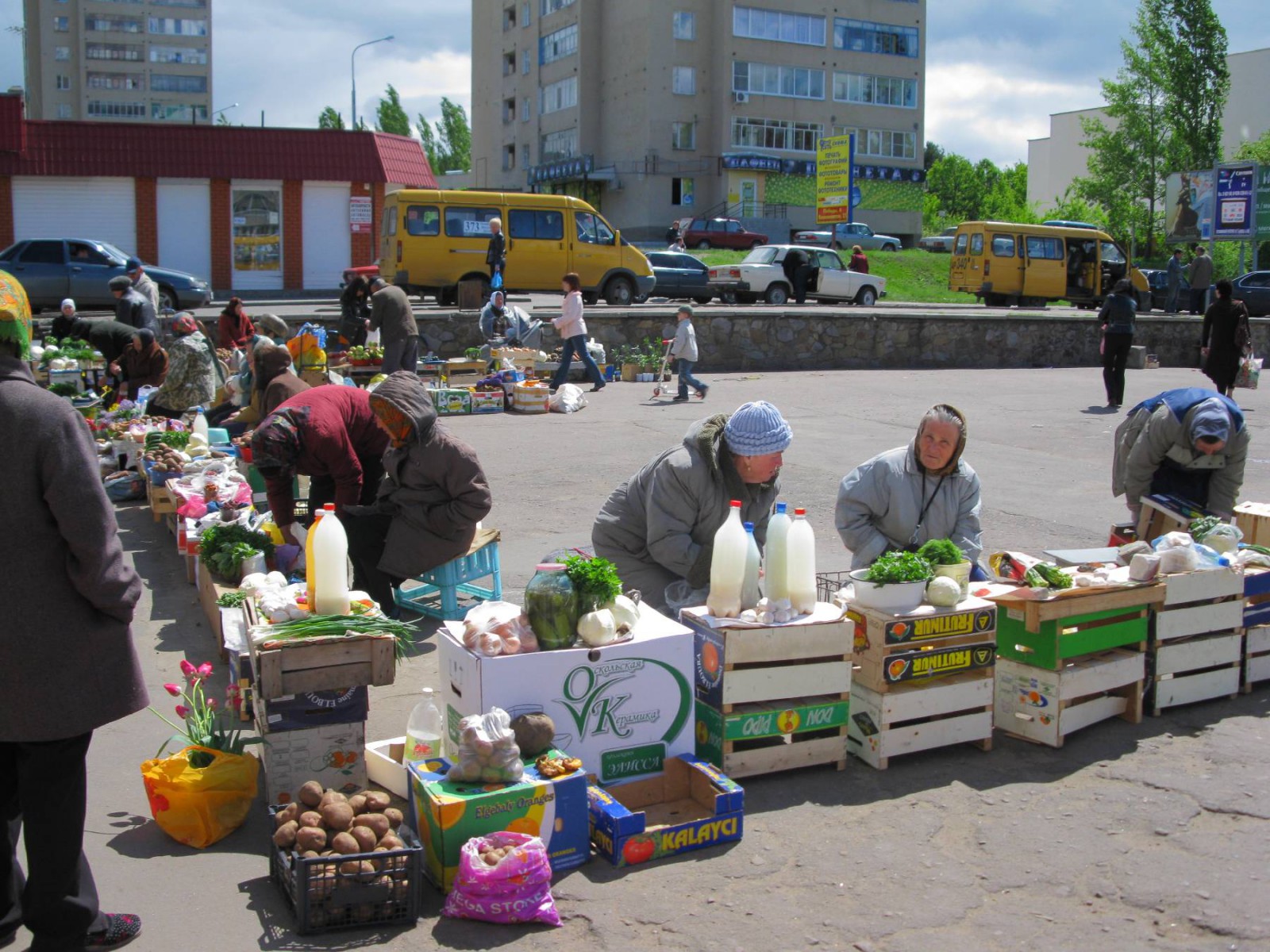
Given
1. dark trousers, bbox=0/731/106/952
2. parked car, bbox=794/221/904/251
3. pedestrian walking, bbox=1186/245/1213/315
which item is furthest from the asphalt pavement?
parked car, bbox=794/221/904/251

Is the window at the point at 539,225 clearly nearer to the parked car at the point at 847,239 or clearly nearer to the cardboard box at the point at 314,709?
the cardboard box at the point at 314,709

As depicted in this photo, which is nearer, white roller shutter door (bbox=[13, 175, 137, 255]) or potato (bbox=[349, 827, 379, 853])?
potato (bbox=[349, 827, 379, 853])

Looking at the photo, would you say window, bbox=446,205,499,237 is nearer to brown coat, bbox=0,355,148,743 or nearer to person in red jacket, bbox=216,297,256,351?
person in red jacket, bbox=216,297,256,351

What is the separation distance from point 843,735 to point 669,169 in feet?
186

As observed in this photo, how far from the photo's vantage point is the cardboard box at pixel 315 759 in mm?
4184

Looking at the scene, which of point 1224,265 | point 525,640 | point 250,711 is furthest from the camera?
point 1224,265

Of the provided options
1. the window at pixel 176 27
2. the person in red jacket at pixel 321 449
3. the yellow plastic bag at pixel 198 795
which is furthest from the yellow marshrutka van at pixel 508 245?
the window at pixel 176 27

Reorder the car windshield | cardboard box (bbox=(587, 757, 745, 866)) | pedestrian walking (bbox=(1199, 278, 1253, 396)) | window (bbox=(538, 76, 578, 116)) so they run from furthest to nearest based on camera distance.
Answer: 1. window (bbox=(538, 76, 578, 116))
2. the car windshield
3. pedestrian walking (bbox=(1199, 278, 1253, 396))
4. cardboard box (bbox=(587, 757, 745, 866))

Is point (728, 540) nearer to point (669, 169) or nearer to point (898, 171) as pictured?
point (669, 169)

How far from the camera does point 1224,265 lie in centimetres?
5566

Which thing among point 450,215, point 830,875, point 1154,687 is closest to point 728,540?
point 830,875

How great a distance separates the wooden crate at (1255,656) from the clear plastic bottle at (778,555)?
8.55ft

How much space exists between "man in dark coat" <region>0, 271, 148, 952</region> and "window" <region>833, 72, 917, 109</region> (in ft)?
210

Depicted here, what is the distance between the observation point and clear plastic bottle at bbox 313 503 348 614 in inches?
172
